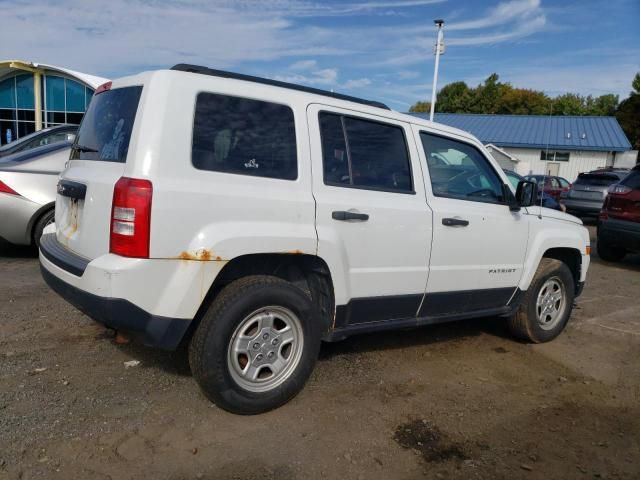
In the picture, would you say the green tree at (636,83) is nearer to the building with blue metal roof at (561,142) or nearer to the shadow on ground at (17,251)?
the building with blue metal roof at (561,142)

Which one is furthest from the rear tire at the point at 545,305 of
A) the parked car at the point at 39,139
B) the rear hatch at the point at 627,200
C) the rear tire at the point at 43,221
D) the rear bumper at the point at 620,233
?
the parked car at the point at 39,139

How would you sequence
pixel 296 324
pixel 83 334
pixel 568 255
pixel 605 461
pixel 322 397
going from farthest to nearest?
pixel 568 255 → pixel 83 334 → pixel 322 397 → pixel 296 324 → pixel 605 461

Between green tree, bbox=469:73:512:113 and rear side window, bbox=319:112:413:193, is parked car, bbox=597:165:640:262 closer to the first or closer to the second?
rear side window, bbox=319:112:413:193

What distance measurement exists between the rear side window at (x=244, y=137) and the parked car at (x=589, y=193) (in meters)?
15.4

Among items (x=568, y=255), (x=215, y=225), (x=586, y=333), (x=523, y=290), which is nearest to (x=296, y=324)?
(x=215, y=225)

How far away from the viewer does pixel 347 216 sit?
3.53 meters

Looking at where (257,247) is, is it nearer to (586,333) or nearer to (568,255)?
(568,255)

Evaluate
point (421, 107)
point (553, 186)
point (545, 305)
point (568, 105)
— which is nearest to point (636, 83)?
point (568, 105)

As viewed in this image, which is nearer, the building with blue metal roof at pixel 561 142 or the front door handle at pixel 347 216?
the front door handle at pixel 347 216

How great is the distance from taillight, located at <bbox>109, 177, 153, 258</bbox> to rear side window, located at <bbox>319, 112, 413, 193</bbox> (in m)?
1.16

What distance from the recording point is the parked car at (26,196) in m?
6.77

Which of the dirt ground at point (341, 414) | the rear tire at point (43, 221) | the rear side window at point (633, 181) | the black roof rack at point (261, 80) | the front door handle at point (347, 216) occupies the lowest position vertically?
the dirt ground at point (341, 414)

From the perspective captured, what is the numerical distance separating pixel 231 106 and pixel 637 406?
136 inches

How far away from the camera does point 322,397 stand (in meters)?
3.71
